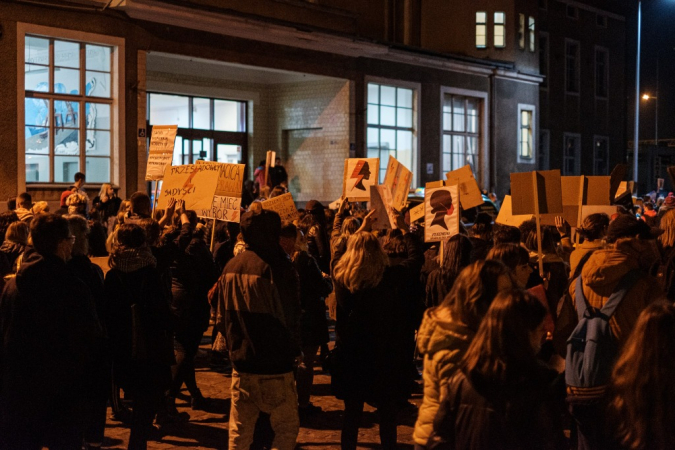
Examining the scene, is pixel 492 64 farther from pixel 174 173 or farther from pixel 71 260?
pixel 71 260

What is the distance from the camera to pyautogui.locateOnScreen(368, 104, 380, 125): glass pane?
25.8 metres

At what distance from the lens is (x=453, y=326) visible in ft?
13.3

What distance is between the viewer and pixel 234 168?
945cm

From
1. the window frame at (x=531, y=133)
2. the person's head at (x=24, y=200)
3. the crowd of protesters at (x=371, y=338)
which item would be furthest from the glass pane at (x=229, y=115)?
the crowd of protesters at (x=371, y=338)

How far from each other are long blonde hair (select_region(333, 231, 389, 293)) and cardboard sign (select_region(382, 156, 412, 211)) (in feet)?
17.3

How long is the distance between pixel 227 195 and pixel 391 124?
686 inches

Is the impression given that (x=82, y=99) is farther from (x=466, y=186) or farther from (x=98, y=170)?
(x=466, y=186)

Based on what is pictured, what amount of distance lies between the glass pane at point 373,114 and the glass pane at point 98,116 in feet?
30.2

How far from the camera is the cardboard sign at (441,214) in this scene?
28.4 feet

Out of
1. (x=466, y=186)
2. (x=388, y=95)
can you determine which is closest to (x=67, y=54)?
(x=466, y=186)

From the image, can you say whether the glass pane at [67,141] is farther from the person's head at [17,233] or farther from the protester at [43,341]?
the protester at [43,341]

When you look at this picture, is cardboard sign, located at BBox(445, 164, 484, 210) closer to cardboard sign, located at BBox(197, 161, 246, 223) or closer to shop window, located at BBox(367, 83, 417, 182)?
cardboard sign, located at BBox(197, 161, 246, 223)

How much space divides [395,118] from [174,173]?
18053mm

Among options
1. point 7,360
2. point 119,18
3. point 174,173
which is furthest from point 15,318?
point 119,18
